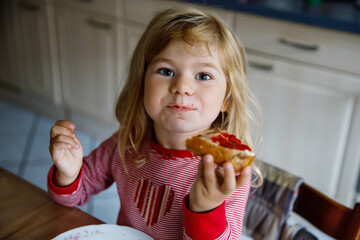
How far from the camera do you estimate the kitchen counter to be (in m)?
1.46

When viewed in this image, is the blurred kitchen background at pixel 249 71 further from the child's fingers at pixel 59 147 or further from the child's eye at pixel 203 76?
the child's fingers at pixel 59 147

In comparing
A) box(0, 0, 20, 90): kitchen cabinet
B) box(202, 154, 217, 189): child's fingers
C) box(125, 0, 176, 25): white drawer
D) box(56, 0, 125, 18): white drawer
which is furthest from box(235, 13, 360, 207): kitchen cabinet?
box(0, 0, 20, 90): kitchen cabinet

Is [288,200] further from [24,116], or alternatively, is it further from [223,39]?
[24,116]

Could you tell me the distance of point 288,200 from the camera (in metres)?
0.84

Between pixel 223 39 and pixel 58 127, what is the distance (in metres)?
0.39

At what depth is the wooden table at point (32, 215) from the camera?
0.75 metres

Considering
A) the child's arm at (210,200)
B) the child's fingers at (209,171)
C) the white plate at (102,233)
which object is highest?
the child's fingers at (209,171)

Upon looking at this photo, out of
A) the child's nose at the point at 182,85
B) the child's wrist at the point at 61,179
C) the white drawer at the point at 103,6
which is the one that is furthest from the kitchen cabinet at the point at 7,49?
the child's nose at the point at 182,85

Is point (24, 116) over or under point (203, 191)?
under

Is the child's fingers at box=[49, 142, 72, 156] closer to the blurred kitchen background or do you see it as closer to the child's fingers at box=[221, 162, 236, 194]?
the child's fingers at box=[221, 162, 236, 194]

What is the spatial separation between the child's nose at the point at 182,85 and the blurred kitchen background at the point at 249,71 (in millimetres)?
278

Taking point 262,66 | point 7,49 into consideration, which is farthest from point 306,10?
point 7,49

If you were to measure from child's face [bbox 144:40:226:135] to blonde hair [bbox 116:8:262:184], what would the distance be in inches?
1.0

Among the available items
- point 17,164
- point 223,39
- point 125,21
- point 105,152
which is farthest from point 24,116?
point 223,39
